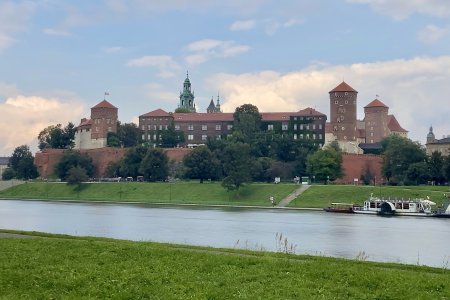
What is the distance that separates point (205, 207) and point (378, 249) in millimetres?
27714

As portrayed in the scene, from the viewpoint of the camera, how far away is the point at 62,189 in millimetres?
63281

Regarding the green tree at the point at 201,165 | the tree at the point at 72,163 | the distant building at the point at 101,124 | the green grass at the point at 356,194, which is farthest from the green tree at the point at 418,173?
the distant building at the point at 101,124

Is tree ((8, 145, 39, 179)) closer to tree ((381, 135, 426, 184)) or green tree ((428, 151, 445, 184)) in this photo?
tree ((381, 135, 426, 184))

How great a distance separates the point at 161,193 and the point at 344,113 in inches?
1076

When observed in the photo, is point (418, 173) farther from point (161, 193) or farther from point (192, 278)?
point (192, 278)

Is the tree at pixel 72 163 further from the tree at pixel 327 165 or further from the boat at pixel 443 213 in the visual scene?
the boat at pixel 443 213

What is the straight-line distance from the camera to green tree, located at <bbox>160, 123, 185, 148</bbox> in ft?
258

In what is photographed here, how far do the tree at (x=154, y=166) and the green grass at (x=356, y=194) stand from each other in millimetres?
17324

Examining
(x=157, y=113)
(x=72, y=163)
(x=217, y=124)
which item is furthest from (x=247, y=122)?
(x=72, y=163)

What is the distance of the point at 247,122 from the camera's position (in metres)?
73.1

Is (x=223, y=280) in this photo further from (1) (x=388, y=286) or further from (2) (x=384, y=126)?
(2) (x=384, y=126)

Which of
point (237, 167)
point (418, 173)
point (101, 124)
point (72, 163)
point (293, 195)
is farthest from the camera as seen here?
point (101, 124)

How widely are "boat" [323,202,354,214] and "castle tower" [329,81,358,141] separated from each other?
101 feet

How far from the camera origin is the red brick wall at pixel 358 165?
6296 centimetres
